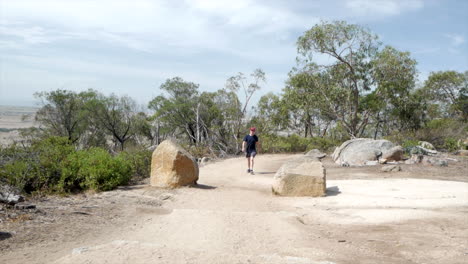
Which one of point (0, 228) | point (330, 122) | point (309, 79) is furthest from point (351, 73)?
point (0, 228)

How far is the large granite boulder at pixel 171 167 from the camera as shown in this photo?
9.49 m

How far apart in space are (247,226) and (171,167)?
3871 mm

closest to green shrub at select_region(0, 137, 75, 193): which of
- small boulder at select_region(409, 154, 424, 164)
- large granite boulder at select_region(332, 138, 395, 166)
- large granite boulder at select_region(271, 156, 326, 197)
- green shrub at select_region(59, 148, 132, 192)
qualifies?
green shrub at select_region(59, 148, 132, 192)

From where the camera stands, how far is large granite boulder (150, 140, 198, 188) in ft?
31.1

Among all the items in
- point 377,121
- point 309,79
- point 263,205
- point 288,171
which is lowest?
point 263,205

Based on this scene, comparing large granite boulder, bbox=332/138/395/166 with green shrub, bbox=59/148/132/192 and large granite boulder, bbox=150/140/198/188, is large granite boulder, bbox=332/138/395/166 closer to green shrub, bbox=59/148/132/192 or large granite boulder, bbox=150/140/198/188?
large granite boulder, bbox=150/140/198/188

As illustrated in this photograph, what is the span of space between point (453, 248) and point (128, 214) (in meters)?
5.62

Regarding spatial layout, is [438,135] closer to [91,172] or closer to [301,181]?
[301,181]

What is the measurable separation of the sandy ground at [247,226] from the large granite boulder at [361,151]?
14.8ft

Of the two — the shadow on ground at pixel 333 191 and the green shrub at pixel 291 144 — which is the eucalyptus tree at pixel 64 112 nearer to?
the green shrub at pixel 291 144

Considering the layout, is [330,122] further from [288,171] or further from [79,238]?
[79,238]

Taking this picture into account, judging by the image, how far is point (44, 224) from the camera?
588cm

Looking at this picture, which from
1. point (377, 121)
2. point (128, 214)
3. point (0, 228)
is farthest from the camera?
point (377, 121)

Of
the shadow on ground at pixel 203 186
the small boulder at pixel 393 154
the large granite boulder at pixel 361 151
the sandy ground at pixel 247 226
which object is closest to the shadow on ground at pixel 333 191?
the sandy ground at pixel 247 226
